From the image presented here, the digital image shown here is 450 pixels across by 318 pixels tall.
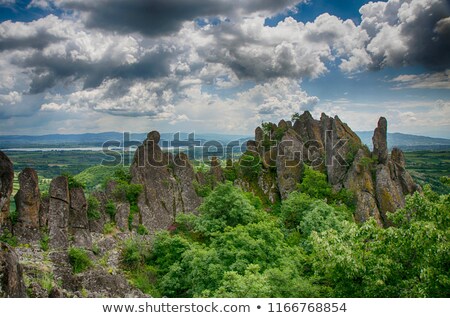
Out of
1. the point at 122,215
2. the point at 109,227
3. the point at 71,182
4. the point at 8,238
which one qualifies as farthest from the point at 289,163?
the point at 8,238

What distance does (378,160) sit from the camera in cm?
4512

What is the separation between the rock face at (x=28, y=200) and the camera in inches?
982

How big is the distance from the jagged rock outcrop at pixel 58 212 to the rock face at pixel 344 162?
24034mm

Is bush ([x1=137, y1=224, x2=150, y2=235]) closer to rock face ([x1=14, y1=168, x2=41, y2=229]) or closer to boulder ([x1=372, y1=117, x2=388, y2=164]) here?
rock face ([x1=14, y1=168, x2=41, y2=229])

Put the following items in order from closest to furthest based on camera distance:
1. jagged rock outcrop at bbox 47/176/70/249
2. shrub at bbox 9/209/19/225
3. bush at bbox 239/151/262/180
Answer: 1. shrub at bbox 9/209/19/225
2. jagged rock outcrop at bbox 47/176/70/249
3. bush at bbox 239/151/262/180

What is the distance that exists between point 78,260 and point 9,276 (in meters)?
12.0

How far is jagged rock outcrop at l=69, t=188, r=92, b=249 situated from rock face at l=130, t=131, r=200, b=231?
696 centimetres

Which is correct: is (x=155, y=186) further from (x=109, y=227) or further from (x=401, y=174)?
(x=401, y=174)

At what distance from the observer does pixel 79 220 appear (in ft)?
89.8

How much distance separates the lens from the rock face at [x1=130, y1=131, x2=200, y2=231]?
35.0 m

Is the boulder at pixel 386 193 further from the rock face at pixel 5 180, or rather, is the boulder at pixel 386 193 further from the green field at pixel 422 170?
the rock face at pixel 5 180

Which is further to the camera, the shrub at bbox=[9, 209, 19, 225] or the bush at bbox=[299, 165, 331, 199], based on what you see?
the bush at bbox=[299, 165, 331, 199]

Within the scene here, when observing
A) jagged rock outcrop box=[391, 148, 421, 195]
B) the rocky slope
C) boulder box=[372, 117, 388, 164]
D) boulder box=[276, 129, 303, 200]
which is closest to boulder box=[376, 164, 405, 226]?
the rocky slope

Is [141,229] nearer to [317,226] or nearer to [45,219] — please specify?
[45,219]
